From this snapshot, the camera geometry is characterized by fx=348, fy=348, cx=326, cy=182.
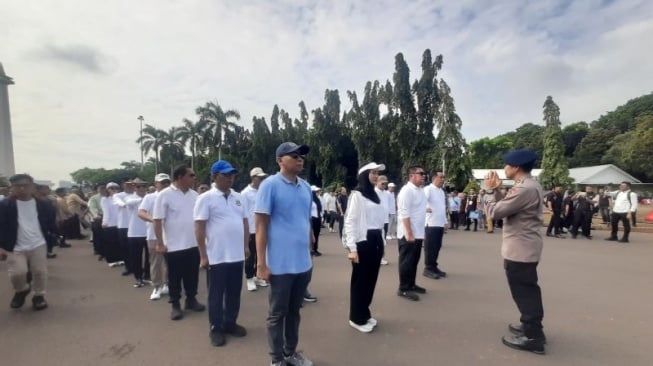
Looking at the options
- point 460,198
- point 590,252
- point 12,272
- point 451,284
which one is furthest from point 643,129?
point 12,272

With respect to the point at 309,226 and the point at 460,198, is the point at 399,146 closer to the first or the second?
the point at 460,198

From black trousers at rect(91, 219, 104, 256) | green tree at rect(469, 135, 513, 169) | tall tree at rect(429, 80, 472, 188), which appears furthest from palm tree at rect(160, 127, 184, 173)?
green tree at rect(469, 135, 513, 169)

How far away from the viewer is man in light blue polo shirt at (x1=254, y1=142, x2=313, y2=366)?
2.88 meters

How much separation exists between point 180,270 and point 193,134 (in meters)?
38.1

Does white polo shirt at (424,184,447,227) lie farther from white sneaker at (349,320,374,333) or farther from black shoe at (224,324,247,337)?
black shoe at (224,324,247,337)

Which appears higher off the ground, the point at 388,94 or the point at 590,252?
the point at 388,94

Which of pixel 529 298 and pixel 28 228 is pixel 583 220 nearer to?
pixel 529 298

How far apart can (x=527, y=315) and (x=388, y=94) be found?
23.8 metres

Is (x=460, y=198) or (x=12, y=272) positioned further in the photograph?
(x=460, y=198)

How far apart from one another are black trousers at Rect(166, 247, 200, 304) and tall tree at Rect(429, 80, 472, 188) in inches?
804

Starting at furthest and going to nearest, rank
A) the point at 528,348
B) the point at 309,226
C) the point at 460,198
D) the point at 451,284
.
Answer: the point at 460,198, the point at 451,284, the point at 528,348, the point at 309,226

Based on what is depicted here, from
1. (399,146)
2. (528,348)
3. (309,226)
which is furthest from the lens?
(399,146)

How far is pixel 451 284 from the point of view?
19.5 ft

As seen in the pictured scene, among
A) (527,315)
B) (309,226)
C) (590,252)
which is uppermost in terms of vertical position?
(309,226)
